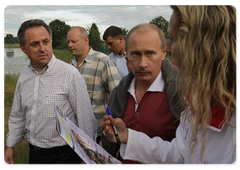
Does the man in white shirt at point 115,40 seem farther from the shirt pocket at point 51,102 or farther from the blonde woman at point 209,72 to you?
the blonde woman at point 209,72

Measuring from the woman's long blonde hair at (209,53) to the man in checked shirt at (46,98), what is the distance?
1491mm

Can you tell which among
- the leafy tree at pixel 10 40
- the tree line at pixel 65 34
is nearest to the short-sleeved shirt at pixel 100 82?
the tree line at pixel 65 34

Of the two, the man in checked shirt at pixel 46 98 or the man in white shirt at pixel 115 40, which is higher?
the man in white shirt at pixel 115 40

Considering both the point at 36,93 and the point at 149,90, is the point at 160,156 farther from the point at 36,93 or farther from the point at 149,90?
the point at 36,93

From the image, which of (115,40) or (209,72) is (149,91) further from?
(115,40)

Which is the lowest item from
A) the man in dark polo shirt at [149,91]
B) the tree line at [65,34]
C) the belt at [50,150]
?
the belt at [50,150]

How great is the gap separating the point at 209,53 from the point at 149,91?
0.84m

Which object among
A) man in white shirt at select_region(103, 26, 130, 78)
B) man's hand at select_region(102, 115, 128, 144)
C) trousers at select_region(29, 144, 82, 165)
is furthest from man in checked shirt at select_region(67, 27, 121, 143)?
man's hand at select_region(102, 115, 128, 144)

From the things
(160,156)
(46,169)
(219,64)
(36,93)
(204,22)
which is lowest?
(46,169)

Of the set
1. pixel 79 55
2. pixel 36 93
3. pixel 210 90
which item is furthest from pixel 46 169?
pixel 79 55

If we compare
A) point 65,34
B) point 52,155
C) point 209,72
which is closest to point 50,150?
point 52,155

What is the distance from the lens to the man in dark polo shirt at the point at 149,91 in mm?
1749

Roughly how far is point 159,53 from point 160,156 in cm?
83

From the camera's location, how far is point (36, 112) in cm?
240
